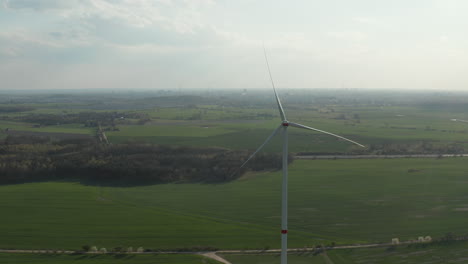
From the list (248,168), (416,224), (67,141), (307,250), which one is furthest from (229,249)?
(67,141)

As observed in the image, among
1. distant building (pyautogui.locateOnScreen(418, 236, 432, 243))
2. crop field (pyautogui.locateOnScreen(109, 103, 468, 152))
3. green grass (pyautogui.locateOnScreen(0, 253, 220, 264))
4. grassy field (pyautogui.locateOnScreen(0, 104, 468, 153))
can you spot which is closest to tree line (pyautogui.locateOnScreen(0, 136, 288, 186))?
grassy field (pyautogui.locateOnScreen(0, 104, 468, 153))

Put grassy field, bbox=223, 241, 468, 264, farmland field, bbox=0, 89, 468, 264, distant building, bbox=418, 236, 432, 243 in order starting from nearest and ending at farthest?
1. grassy field, bbox=223, 241, 468, 264
2. distant building, bbox=418, 236, 432, 243
3. farmland field, bbox=0, 89, 468, 264

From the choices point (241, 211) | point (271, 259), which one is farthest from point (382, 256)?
point (241, 211)

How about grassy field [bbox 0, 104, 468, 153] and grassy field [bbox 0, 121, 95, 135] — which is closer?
grassy field [bbox 0, 104, 468, 153]

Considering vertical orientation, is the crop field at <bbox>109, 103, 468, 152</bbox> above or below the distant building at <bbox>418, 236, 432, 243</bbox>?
above

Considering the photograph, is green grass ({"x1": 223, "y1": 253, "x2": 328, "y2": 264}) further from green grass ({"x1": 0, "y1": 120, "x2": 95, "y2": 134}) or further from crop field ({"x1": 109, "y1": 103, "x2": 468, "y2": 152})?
green grass ({"x1": 0, "y1": 120, "x2": 95, "y2": 134})

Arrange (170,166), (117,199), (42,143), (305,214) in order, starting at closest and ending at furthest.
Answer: (305,214)
(117,199)
(170,166)
(42,143)

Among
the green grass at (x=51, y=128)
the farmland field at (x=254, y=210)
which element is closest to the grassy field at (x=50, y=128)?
the green grass at (x=51, y=128)

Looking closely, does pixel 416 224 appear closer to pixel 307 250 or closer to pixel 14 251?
pixel 307 250

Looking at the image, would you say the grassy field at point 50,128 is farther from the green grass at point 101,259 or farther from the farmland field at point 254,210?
the green grass at point 101,259
